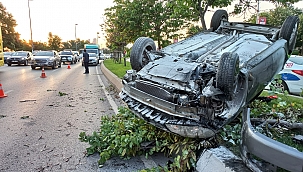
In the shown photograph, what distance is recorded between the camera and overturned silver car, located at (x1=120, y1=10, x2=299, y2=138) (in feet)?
10.8

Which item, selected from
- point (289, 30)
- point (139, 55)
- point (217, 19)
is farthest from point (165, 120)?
point (217, 19)

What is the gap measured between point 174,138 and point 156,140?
0.29 metres

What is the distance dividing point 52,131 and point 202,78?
3128mm

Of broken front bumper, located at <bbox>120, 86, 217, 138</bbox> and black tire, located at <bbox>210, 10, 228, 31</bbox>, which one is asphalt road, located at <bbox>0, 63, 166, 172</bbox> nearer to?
broken front bumper, located at <bbox>120, 86, 217, 138</bbox>

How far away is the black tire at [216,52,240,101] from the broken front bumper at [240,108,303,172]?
67 cm

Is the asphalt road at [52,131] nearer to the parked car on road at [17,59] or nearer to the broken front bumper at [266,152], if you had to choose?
the broken front bumper at [266,152]

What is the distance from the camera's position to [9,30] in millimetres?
60156

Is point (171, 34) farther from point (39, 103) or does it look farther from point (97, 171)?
point (97, 171)

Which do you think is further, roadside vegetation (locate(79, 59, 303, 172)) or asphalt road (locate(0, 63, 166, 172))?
asphalt road (locate(0, 63, 166, 172))

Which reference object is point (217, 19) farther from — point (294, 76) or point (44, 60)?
point (44, 60)

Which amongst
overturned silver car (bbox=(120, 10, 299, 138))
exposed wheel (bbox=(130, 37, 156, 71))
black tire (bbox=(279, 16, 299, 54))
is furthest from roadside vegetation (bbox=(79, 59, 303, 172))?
black tire (bbox=(279, 16, 299, 54))

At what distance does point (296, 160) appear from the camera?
1805 mm

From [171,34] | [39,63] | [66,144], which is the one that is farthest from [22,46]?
[66,144]

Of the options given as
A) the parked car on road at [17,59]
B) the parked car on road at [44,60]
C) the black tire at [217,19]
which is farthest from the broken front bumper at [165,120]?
the parked car on road at [17,59]
